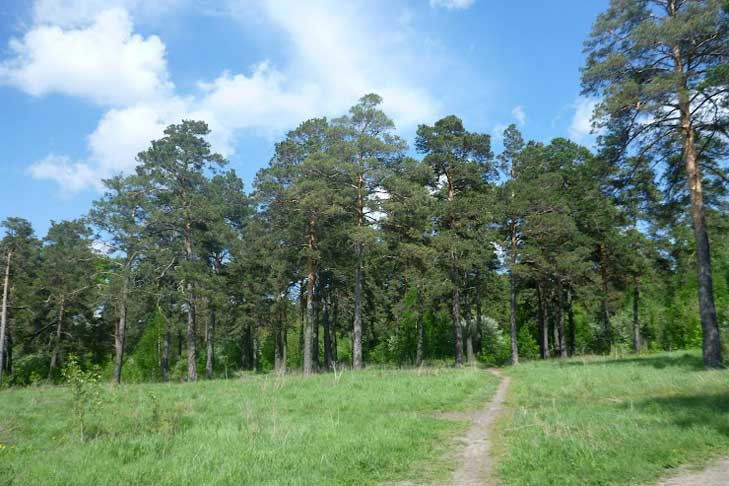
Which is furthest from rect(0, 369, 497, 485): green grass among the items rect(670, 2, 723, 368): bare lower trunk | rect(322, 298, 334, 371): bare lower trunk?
rect(322, 298, 334, 371): bare lower trunk

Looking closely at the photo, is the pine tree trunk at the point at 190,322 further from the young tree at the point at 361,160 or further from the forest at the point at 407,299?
the young tree at the point at 361,160

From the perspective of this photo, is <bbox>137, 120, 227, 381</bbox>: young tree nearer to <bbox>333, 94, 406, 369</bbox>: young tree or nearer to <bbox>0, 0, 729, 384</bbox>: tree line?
<bbox>0, 0, 729, 384</bbox>: tree line

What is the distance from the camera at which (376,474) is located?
6.64 metres

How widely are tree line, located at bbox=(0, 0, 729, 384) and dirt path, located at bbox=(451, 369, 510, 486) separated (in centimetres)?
942

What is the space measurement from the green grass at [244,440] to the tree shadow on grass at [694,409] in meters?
3.76

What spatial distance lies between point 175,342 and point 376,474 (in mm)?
53299

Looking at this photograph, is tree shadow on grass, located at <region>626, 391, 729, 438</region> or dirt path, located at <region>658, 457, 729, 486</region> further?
tree shadow on grass, located at <region>626, 391, 729, 438</region>

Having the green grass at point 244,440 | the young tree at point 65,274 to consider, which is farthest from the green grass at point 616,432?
the young tree at point 65,274

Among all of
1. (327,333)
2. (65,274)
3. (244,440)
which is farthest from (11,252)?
(244,440)

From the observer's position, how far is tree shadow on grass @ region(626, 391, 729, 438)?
779 centimetres

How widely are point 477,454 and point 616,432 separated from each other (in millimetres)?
2267

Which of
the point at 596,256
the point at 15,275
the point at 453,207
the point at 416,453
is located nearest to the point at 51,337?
the point at 15,275

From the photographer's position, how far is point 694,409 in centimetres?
881

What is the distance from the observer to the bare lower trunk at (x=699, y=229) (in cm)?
1538
